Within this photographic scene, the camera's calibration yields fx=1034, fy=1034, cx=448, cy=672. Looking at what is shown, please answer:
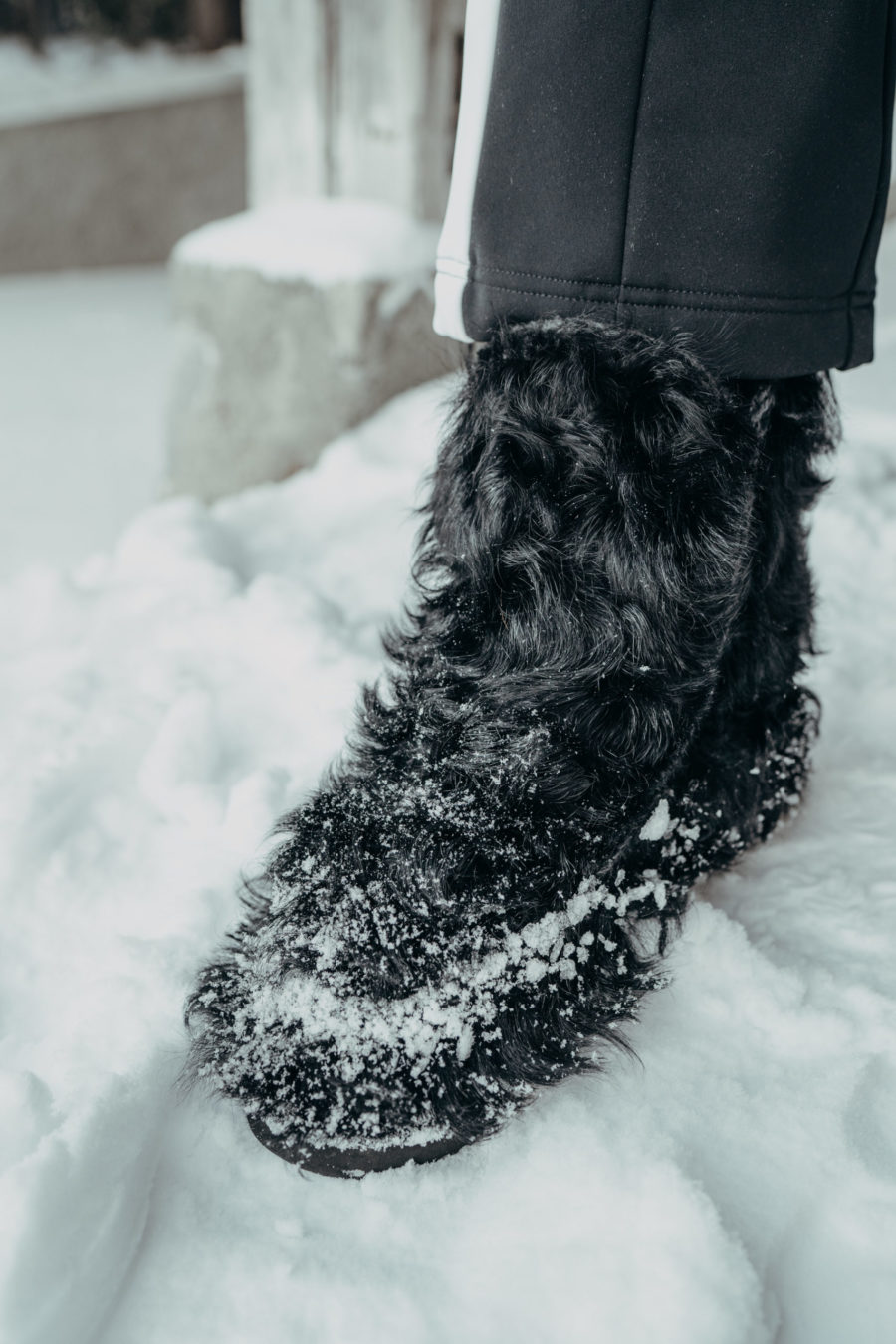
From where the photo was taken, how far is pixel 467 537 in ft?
1.99

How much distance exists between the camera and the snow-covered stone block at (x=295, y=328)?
1488 mm

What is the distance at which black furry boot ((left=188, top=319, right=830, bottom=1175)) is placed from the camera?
57 centimetres

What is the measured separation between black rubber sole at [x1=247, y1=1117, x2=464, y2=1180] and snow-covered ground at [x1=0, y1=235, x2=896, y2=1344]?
0.01 metres

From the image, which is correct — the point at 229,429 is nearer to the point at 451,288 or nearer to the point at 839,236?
the point at 451,288

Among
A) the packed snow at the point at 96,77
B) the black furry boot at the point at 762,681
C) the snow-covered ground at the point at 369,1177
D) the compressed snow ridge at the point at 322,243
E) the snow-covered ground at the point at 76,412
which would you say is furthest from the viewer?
the packed snow at the point at 96,77

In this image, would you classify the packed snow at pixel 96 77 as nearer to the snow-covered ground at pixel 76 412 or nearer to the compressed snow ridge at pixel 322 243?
the snow-covered ground at pixel 76 412

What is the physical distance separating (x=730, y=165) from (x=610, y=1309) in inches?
23.2

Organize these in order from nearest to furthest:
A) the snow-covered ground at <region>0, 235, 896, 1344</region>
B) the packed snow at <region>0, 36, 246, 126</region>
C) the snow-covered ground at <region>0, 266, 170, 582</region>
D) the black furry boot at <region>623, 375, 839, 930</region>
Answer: the snow-covered ground at <region>0, 235, 896, 1344</region>
the black furry boot at <region>623, 375, 839, 930</region>
the snow-covered ground at <region>0, 266, 170, 582</region>
the packed snow at <region>0, 36, 246, 126</region>

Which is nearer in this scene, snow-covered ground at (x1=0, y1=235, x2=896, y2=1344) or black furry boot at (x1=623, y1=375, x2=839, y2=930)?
snow-covered ground at (x1=0, y1=235, x2=896, y2=1344)

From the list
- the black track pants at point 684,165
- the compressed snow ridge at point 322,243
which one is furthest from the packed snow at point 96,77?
the black track pants at point 684,165

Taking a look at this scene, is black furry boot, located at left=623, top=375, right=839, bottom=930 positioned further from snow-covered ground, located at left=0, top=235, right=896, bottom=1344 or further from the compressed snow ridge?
the compressed snow ridge

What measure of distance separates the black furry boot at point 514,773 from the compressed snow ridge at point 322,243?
3.09ft

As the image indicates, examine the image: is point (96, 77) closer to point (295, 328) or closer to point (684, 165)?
point (295, 328)

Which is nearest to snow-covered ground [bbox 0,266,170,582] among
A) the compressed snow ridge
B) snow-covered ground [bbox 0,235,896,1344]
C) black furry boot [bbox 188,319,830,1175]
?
the compressed snow ridge
